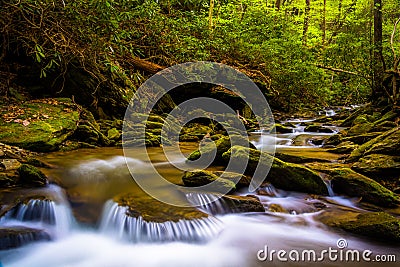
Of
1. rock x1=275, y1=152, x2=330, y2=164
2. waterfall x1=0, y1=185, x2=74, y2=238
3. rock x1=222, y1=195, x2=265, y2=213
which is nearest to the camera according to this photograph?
waterfall x1=0, y1=185, x2=74, y2=238

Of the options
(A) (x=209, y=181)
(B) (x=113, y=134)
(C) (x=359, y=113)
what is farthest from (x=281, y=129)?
(A) (x=209, y=181)

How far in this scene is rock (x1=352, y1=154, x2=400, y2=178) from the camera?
5.23m

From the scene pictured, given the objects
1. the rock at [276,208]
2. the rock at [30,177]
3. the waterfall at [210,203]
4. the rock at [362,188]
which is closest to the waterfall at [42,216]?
the rock at [30,177]

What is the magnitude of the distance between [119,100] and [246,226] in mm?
6119

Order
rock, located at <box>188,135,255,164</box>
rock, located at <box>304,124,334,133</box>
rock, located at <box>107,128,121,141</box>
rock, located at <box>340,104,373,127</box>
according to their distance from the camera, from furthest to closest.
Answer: rock, located at <box>340,104,373,127</box>
rock, located at <box>304,124,334,133</box>
rock, located at <box>107,128,121,141</box>
rock, located at <box>188,135,255,164</box>

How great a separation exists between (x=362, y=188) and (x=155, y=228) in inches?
128

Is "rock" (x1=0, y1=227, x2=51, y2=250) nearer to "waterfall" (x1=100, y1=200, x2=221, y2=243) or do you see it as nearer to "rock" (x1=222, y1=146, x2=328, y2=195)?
"waterfall" (x1=100, y1=200, x2=221, y2=243)

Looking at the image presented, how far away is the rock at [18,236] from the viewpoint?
3.18 metres

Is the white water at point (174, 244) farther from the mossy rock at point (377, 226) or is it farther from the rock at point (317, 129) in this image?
the rock at point (317, 129)

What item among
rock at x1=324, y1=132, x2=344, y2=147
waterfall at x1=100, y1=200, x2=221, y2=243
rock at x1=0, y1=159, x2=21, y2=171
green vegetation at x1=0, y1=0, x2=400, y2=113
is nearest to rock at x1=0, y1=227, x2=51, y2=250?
waterfall at x1=100, y1=200, x2=221, y2=243

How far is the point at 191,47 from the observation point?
328 inches

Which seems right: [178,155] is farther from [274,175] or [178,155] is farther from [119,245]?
[119,245]

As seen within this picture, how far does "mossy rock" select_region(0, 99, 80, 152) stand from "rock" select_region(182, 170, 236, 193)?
3162 millimetres

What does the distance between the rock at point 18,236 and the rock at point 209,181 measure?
6.76ft
